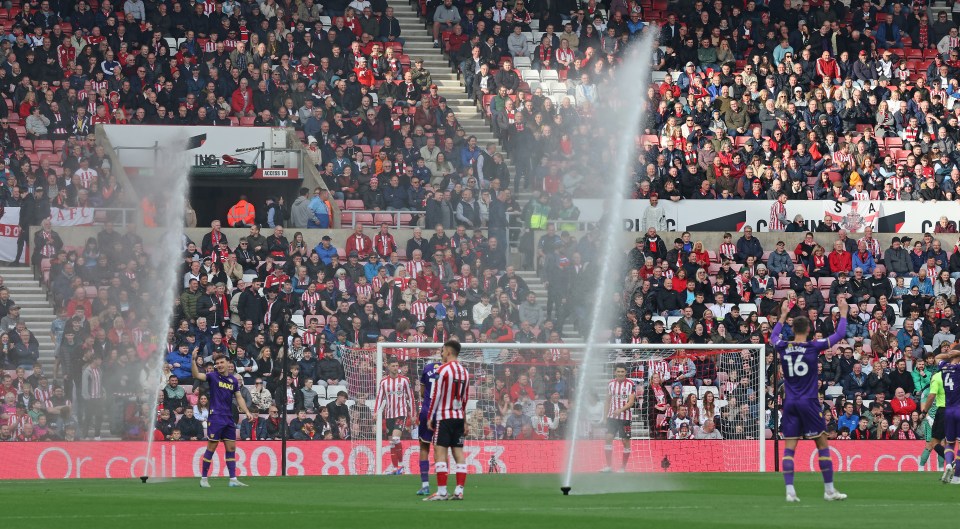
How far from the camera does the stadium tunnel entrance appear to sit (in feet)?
113

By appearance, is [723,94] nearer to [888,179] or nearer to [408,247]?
[888,179]

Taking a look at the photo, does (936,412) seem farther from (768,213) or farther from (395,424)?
(768,213)

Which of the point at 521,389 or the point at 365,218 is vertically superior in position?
the point at 365,218

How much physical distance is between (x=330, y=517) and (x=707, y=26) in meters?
27.2

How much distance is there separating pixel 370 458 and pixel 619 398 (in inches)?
163

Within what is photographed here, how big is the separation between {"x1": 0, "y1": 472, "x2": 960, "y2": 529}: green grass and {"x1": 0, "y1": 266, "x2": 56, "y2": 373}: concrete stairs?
7.55 m

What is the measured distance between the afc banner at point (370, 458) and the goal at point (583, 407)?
3 cm

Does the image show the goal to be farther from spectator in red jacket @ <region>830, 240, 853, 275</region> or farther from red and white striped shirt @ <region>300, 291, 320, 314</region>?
spectator in red jacket @ <region>830, 240, 853, 275</region>

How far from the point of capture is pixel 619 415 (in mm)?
25750

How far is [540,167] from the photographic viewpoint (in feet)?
114

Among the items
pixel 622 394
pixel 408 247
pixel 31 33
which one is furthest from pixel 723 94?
pixel 31 33

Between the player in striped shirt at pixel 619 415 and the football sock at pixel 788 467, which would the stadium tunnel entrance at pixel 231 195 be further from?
the football sock at pixel 788 467

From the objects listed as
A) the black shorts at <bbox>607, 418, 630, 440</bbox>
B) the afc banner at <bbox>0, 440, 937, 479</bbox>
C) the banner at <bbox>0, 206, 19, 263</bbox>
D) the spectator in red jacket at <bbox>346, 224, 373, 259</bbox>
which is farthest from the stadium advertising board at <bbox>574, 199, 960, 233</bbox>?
the banner at <bbox>0, 206, 19, 263</bbox>

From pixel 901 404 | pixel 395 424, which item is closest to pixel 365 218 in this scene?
pixel 395 424
